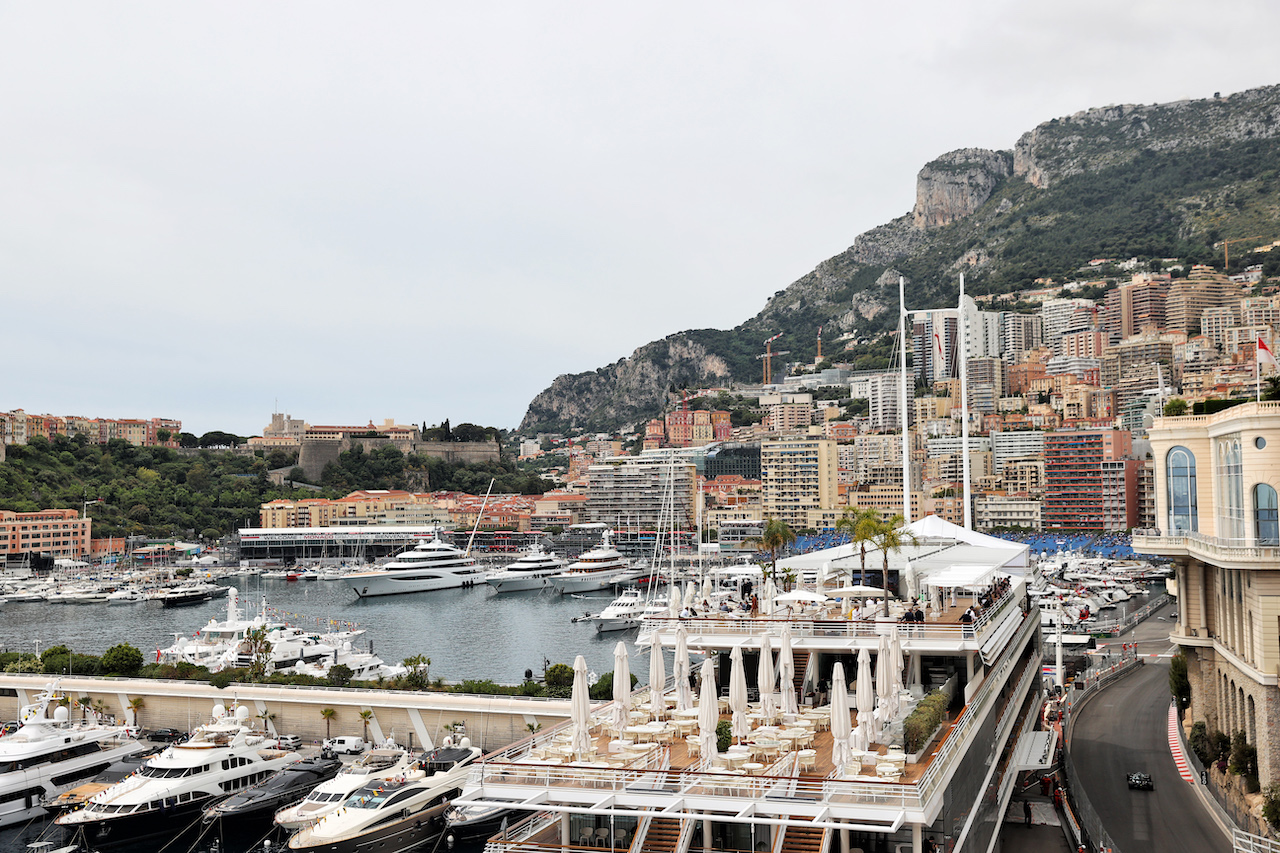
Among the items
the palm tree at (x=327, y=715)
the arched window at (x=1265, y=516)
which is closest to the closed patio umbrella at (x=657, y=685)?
the arched window at (x=1265, y=516)

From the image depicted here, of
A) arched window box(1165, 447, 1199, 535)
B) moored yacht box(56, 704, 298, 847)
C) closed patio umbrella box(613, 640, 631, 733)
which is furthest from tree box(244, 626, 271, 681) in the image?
arched window box(1165, 447, 1199, 535)

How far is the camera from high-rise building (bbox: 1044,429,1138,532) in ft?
342

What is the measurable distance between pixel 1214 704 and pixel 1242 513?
19.0 feet

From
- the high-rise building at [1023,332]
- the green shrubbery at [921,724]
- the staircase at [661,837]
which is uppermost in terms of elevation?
the high-rise building at [1023,332]

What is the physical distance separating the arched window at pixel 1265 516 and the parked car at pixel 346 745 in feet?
66.3

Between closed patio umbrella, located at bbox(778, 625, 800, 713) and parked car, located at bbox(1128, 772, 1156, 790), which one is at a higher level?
closed patio umbrella, located at bbox(778, 625, 800, 713)

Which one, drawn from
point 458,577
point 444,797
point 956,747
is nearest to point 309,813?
point 444,797

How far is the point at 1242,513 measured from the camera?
1798 cm

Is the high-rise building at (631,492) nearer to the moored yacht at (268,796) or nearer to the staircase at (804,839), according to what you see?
the moored yacht at (268,796)

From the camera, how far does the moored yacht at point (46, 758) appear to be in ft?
78.2

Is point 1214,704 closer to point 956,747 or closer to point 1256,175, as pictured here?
point 956,747

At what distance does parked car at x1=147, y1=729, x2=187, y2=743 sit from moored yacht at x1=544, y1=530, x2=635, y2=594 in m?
59.9

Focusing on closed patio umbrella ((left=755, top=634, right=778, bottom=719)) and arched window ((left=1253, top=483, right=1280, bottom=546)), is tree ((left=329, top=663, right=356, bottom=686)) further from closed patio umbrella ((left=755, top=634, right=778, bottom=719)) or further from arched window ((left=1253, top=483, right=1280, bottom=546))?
arched window ((left=1253, top=483, right=1280, bottom=546))

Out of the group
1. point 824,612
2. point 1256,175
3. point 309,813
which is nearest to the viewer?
point 824,612
